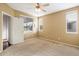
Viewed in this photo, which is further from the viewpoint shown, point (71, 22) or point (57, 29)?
point (57, 29)

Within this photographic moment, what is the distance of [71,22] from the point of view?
4.03m

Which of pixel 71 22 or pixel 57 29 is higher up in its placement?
pixel 71 22

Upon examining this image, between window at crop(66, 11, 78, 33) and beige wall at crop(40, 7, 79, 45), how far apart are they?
0.18 m

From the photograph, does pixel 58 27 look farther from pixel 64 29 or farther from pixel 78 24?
pixel 78 24

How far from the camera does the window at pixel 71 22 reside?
3915 millimetres

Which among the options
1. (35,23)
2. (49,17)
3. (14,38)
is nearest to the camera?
(35,23)

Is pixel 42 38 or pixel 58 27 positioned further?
pixel 58 27

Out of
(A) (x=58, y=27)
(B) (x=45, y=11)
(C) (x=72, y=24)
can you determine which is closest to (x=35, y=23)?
(B) (x=45, y=11)

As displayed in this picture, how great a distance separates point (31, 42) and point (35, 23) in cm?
104

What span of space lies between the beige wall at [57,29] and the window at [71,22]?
0.18 m

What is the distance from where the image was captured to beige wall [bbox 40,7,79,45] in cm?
393

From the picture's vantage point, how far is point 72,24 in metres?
4.02

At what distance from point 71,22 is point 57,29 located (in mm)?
739

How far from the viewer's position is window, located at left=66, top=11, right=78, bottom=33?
12.8 feet
